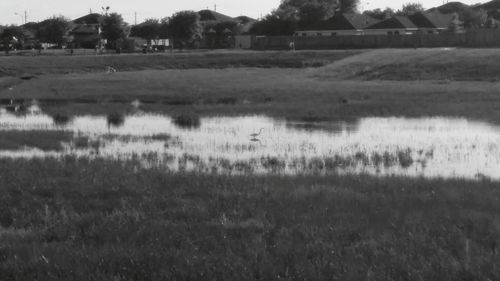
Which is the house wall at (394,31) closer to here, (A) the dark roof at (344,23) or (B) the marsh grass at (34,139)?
(A) the dark roof at (344,23)

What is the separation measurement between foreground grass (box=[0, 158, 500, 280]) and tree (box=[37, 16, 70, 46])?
116 m

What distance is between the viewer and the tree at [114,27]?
120 m

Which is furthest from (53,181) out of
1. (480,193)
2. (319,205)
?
(480,193)

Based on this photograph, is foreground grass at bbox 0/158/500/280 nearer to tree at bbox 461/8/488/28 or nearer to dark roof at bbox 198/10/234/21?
tree at bbox 461/8/488/28

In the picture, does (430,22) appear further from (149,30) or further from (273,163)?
(273,163)

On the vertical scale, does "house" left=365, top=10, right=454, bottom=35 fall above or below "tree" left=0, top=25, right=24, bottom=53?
above

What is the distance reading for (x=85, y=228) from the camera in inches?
417

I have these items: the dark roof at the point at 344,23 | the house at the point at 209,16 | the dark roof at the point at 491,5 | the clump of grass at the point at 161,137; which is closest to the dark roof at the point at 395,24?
the dark roof at the point at 344,23

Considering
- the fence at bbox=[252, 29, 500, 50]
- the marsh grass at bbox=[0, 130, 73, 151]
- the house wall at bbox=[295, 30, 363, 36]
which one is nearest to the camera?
the marsh grass at bbox=[0, 130, 73, 151]

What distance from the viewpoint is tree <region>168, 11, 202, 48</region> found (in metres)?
123

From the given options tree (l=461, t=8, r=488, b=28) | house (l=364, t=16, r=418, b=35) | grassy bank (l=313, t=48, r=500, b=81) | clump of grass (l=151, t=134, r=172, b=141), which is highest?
tree (l=461, t=8, r=488, b=28)

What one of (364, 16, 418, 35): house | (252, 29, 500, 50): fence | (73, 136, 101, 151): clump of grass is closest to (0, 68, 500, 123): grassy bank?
(73, 136, 101, 151): clump of grass

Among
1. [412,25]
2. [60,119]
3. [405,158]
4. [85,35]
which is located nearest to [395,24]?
[412,25]

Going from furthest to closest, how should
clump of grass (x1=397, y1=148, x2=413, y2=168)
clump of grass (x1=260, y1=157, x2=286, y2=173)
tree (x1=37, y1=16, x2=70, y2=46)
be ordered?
1. tree (x1=37, y1=16, x2=70, y2=46)
2. clump of grass (x1=397, y1=148, x2=413, y2=168)
3. clump of grass (x1=260, y1=157, x2=286, y2=173)
